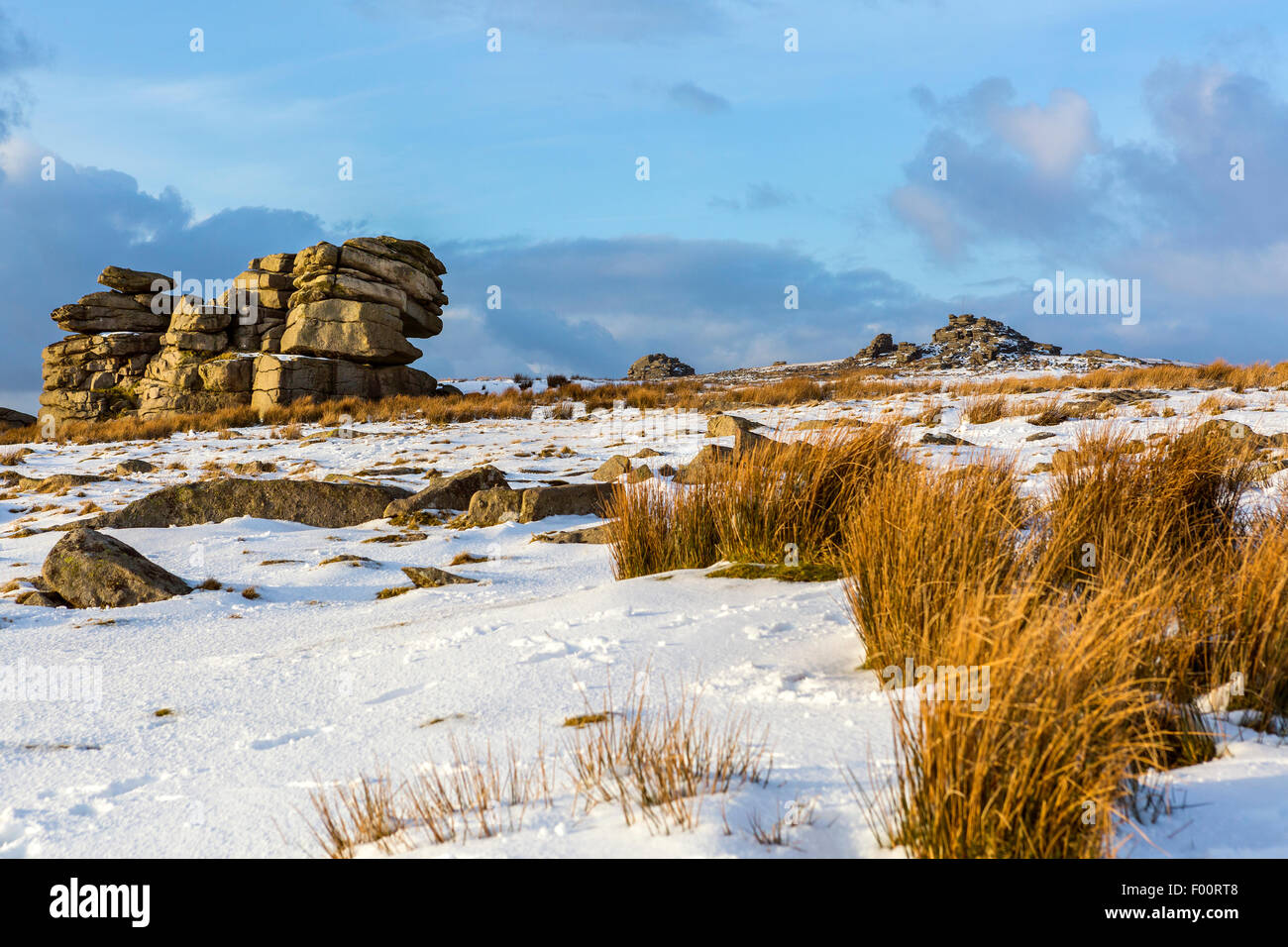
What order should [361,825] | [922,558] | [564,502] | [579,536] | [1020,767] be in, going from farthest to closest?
1. [564,502]
2. [579,536]
3. [922,558]
4. [361,825]
5. [1020,767]

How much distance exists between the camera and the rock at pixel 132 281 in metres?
27.1

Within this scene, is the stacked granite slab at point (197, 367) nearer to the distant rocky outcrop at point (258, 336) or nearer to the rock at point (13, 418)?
the distant rocky outcrop at point (258, 336)

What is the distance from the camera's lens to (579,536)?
6551 mm

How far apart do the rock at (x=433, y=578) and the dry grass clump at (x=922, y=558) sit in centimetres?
272

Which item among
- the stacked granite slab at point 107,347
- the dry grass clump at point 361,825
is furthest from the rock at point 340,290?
the dry grass clump at point 361,825

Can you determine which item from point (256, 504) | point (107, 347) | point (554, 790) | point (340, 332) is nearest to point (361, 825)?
point (554, 790)

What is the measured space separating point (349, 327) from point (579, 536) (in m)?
20.0

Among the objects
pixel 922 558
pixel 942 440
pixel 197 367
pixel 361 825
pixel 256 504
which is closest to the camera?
pixel 361 825

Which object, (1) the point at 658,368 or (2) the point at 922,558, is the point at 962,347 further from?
(2) the point at 922,558

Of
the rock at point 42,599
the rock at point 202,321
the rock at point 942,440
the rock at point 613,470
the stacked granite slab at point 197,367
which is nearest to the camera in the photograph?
the rock at point 42,599

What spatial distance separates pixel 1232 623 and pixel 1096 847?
1385 mm

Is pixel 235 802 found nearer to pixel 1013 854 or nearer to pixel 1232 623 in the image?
pixel 1013 854

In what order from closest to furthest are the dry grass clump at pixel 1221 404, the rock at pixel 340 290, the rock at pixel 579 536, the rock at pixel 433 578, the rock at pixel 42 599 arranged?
the rock at pixel 42 599
the rock at pixel 433 578
the rock at pixel 579 536
the dry grass clump at pixel 1221 404
the rock at pixel 340 290
